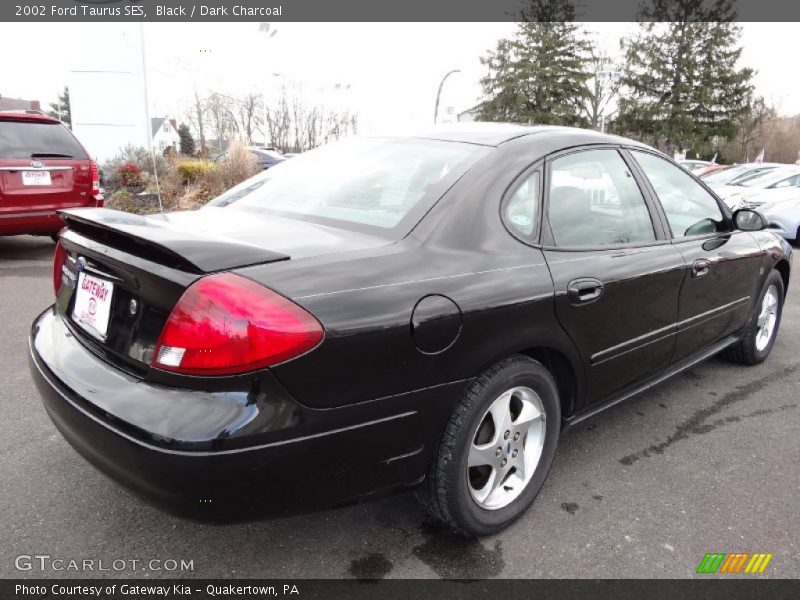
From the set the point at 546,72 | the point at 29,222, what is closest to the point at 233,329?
the point at 29,222

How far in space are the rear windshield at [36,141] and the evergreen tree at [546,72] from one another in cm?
3144

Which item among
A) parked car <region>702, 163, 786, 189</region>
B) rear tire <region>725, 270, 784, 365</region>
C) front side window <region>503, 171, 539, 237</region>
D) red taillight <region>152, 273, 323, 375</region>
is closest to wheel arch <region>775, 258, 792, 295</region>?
rear tire <region>725, 270, 784, 365</region>

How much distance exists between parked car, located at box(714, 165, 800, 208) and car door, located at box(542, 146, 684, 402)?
9418 millimetres

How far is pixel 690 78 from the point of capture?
34.1m

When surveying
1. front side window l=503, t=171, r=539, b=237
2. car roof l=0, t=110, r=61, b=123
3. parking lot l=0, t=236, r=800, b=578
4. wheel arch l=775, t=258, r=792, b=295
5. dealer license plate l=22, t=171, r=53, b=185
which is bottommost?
parking lot l=0, t=236, r=800, b=578

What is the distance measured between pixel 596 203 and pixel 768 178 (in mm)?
11541

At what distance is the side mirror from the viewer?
3596mm

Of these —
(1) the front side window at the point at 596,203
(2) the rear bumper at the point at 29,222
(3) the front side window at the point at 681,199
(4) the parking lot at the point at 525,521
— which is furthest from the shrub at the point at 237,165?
(1) the front side window at the point at 596,203

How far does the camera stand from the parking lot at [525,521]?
212 centimetres

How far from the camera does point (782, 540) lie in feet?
7.57

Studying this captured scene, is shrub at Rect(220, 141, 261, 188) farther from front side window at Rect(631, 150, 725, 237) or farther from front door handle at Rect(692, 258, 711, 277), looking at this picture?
front door handle at Rect(692, 258, 711, 277)

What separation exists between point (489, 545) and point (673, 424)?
63.1 inches

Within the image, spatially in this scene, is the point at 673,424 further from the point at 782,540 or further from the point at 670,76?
the point at 670,76

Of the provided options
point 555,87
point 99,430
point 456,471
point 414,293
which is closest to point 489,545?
point 456,471
